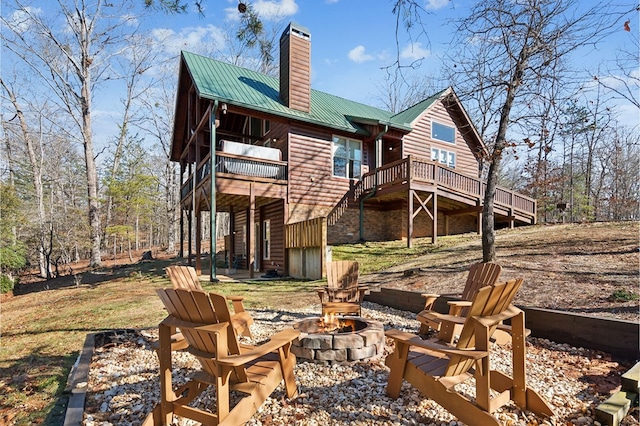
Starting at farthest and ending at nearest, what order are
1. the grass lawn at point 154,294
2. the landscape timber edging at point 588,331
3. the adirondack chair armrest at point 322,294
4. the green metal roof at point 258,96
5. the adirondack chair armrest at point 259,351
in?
the green metal roof at point 258,96
the adirondack chair armrest at point 322,294
the grass lawn at point 154,294
the landscape timber edging at point 588,331
the adirondack chair armrest at point 259,351

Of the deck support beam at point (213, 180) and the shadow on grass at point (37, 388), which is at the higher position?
the deck support beam at point (213, 180)

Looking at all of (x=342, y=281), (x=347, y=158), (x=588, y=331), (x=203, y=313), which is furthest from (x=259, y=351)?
(x=347, y=158)

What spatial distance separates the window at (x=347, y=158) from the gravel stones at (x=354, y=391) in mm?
10374

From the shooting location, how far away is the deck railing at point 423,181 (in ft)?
41.0

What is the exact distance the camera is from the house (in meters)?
11.3

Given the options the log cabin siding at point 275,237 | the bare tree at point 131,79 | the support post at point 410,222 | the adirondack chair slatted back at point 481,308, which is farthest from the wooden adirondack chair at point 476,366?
the bare tree at point 131,79

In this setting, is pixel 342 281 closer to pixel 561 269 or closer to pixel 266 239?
pixel 561 269

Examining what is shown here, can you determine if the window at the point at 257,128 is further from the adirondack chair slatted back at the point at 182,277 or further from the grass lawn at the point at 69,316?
the adirondack chair slatted back at the point at 182,277

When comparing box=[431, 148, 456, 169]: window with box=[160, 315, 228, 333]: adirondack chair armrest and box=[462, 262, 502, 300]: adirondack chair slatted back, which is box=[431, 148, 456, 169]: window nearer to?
box=[462, 262, 502, 300]: adirondack chair slatted back

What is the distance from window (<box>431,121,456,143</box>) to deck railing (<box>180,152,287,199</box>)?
8071 millimetres

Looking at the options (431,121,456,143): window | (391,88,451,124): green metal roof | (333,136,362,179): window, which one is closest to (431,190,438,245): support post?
(333,136,362,179): window

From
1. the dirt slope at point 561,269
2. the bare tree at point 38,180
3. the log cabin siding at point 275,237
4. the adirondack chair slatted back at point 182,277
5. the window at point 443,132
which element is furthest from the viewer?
the window at point 443,132

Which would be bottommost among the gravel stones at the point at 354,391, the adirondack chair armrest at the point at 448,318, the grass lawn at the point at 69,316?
the grass lawn at the point at 69,316

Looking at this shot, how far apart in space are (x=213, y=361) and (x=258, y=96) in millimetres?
11766
